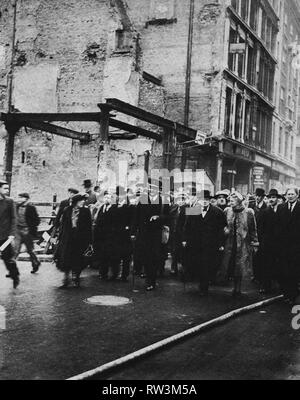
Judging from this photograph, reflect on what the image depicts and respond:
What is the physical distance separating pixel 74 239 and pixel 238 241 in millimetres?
3137

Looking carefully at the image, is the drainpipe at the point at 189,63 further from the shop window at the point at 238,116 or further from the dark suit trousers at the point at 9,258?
the dark suit trousers at the point at 9,258

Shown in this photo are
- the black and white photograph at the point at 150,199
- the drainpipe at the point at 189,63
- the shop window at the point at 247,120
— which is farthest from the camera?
the shop window at the point at 247,120

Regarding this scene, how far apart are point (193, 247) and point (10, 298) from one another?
355 centimetres

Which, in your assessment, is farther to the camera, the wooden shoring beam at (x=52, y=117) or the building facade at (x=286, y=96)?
the building facade at (x=286, y=96)

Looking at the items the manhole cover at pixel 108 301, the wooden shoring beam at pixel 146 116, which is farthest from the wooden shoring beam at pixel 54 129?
the manhole cover at pixel 108 301

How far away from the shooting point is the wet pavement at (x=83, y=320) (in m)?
5.16

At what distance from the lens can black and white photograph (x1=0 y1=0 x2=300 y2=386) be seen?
5.74 meters

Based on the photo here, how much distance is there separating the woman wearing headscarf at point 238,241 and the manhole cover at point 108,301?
2217 millimetres

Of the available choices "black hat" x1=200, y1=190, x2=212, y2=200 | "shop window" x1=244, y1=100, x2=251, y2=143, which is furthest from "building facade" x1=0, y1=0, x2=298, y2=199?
"black hat" x1=200, y1=190, x2=212, y2=200

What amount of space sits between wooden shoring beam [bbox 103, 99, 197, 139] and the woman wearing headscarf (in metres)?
8.55

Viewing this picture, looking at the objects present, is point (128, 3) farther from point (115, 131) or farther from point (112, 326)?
point (112, 326)

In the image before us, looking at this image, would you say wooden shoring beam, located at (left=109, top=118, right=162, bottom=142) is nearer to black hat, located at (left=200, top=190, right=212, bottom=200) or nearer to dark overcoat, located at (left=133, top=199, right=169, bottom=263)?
black hat, located at (left=200, top=190, right=212, bottom=200)

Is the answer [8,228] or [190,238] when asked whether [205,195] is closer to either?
[190,238]

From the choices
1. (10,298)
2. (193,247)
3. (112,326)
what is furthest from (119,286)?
(112,326)
